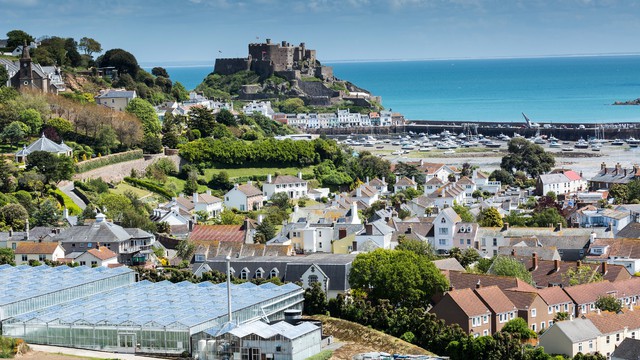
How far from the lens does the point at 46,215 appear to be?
5509cm

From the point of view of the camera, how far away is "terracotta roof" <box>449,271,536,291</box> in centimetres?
4206

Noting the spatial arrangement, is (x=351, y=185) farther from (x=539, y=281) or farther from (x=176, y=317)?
(x=176, y=317)

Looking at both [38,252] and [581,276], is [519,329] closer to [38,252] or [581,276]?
[581,276]

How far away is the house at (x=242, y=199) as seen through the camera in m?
69.1

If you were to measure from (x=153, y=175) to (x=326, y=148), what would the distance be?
1536 cm

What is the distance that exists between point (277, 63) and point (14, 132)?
7650 cm

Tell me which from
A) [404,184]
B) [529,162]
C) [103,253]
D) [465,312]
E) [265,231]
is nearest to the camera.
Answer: [465,312]

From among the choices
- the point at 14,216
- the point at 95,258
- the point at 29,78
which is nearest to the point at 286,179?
the point at 29,78

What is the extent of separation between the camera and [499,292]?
4062cm

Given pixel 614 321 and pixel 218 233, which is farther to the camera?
pixel 218 233

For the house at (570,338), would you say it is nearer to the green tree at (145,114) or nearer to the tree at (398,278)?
the tree at (398,278)

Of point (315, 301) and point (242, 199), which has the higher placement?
point (242, 199)

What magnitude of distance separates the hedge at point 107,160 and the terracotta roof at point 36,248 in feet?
55.8

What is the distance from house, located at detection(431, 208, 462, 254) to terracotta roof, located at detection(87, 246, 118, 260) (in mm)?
14671
